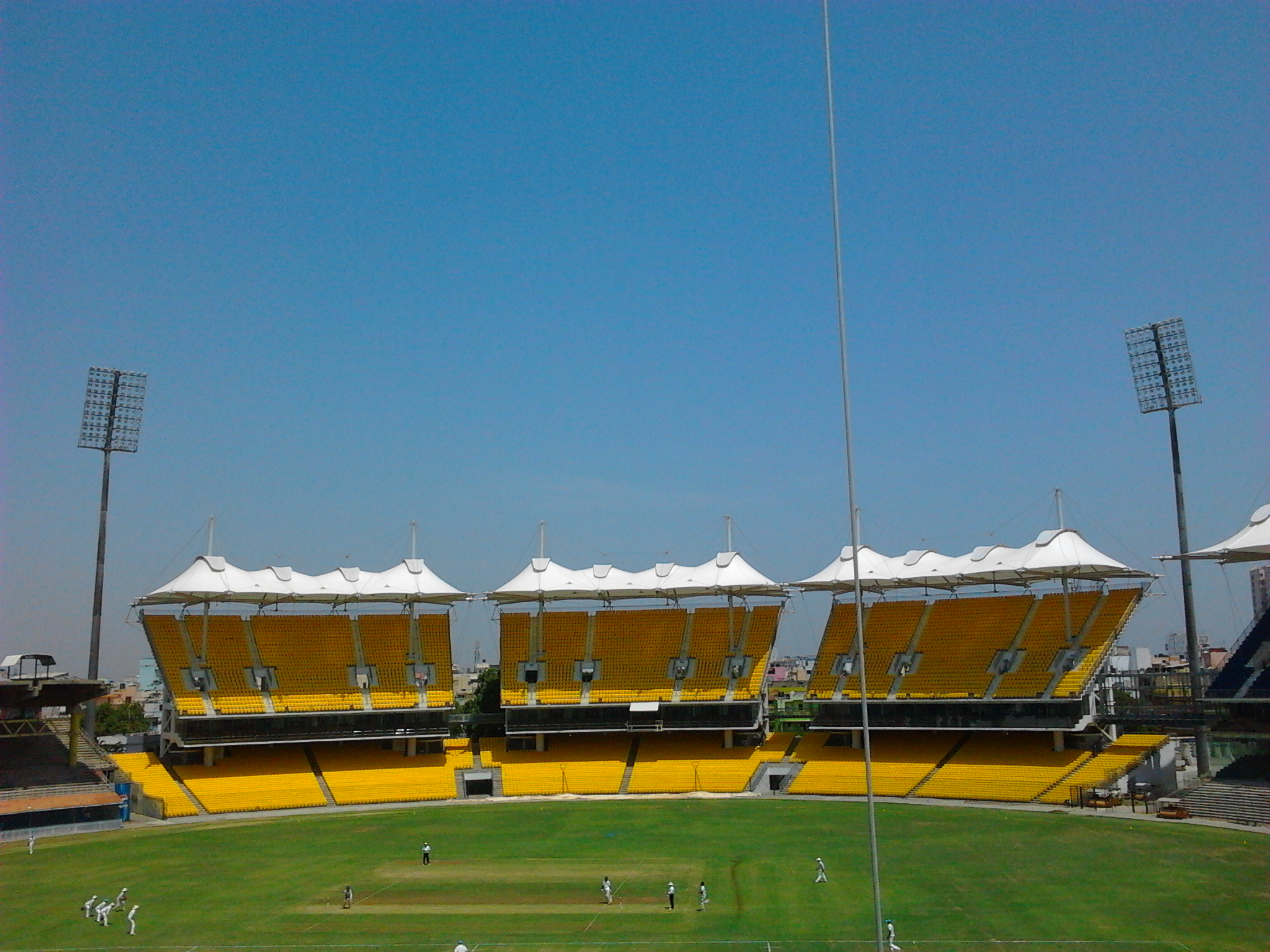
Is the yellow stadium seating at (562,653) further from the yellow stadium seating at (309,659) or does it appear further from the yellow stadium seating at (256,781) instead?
the yellow stadium seating at (256,781)

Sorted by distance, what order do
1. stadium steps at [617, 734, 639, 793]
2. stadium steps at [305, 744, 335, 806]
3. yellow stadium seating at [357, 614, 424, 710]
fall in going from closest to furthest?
stadium steps at [305, 744, 335, 806]
stadium steps at [617, 734, 639, 793]
yellow stadium seating at [357, 614, 424, 710]

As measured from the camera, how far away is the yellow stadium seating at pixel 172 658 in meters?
58.4

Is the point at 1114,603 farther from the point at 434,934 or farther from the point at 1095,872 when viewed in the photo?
the point at 434,934

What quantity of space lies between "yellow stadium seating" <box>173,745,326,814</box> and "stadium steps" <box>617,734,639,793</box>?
636 inches

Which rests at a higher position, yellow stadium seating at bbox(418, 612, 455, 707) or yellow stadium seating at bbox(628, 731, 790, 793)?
yellow stadium seating at bbox(418, 612, 455, 707)

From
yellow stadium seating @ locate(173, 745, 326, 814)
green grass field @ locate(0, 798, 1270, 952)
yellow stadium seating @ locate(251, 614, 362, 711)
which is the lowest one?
green grass field @ locate(0, 798, 1270, 952)

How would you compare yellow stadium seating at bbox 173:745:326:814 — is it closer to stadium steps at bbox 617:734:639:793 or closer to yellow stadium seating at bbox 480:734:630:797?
yellow stadium seating at bbox 480:734:630:797

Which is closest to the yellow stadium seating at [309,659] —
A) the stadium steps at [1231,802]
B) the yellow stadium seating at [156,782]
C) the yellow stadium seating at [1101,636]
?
the yellow stadium seating at [156,782]

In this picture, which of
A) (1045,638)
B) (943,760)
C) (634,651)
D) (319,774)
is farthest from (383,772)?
(1045,638)

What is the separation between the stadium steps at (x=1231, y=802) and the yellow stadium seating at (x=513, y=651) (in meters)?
35.3

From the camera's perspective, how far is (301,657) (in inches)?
2525

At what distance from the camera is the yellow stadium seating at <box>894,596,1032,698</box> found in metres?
58.7

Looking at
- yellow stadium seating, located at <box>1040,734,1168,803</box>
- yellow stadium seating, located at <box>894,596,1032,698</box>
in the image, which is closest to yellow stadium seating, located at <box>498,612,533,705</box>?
yellow stadium seating, located at <box>894,596,1032,698</box>

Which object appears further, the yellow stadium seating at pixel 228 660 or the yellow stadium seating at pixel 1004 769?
the yellow stadium seating at pixel 228 660
